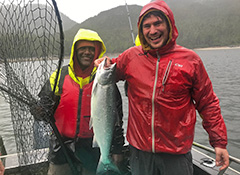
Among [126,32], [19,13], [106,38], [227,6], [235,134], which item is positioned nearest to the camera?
[19,13]

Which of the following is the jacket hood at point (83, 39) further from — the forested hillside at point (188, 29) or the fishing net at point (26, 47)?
the forested hillside at point (188, 29)

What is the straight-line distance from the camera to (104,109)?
2.55 meters

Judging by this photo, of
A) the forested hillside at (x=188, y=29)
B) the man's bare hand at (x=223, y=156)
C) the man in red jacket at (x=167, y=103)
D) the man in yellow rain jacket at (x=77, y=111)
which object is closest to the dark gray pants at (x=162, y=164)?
the man in red jacket at (x=167, y=103)

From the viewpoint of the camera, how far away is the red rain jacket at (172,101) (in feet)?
7.84

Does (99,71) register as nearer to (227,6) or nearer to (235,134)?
(235,134)

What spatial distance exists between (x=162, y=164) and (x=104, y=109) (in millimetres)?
1013

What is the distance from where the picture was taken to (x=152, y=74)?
250cm

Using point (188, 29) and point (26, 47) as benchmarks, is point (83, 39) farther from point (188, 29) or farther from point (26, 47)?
point (188, 29)

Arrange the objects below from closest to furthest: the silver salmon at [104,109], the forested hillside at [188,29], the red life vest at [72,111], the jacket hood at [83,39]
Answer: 1. the silver salmon at [104,109]
2. the red life vest at [72,111]
3. the jacket hood at [83,39]
4. the forested hillside at [188,29]

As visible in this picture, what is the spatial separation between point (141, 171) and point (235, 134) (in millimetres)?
8575

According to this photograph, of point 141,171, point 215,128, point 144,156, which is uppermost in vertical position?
point 215,128

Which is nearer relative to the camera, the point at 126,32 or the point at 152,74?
the point at 152,74

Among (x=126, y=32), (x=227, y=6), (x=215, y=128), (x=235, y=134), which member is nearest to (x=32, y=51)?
(x=215, y=128)

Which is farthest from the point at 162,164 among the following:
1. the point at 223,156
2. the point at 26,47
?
the point at 26,47
